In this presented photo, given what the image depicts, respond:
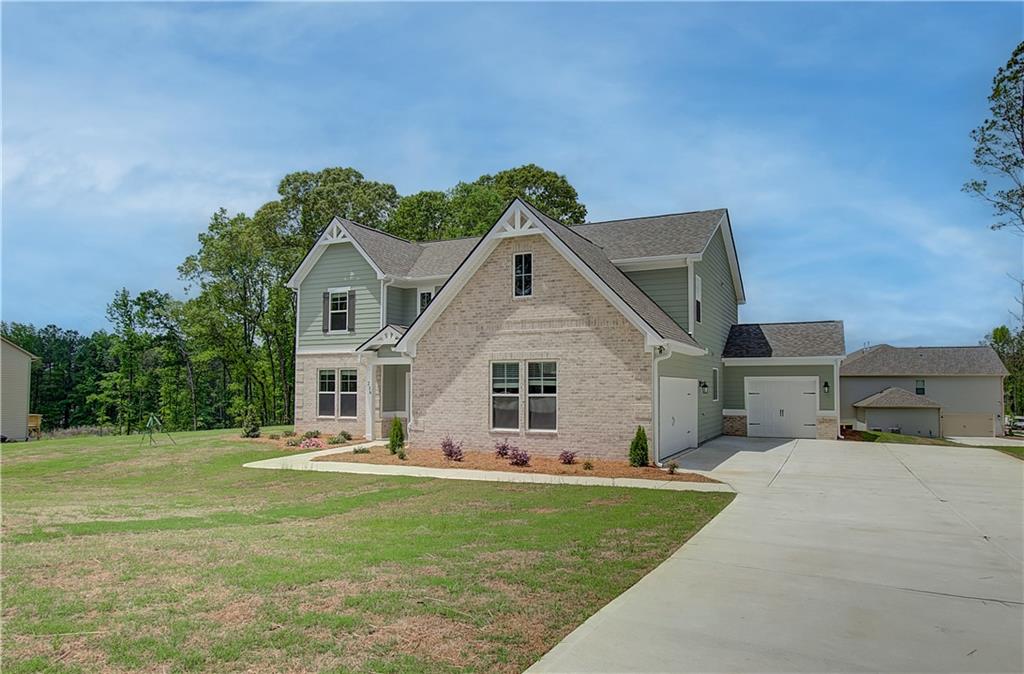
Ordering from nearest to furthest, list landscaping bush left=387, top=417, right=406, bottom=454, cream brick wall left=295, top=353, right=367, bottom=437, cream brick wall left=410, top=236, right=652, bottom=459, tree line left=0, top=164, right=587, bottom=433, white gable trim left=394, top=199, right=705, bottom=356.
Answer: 1. white gable trim left=394, top=199, right=705, bottom=356
2. cream brick wall left=410, top=236, right=652, bottom=459
3. landscaping bush left=387, top=417, right=406, bottom=454
4. cream brick wall left=295, top=353, right=367, bottom=437
5. tree line left=0, top=164, right=587, bottom=433

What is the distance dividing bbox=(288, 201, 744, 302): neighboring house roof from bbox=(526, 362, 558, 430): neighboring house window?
4.70 metres

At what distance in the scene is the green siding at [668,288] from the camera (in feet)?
68.1

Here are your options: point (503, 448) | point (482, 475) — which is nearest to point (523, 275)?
point (503, 448)

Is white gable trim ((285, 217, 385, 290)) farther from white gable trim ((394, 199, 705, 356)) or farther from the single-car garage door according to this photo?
the single-car garage door

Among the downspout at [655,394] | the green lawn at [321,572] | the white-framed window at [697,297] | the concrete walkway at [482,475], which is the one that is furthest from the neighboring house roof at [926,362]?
the green lawn at [321,572]

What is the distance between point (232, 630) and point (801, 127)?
1534 centimetres

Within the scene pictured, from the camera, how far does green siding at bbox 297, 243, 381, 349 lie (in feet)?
81.6

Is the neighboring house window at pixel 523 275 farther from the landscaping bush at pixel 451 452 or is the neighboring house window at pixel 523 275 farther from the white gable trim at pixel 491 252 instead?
the landscaping bush at pixel 451 452

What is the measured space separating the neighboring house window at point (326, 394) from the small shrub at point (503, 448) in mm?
9102

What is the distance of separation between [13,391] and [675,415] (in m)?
A: 34.6

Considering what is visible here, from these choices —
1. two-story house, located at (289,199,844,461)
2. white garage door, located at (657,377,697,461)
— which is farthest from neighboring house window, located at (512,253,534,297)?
white garage door, located at (657,377,697,461)

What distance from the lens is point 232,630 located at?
208 inches

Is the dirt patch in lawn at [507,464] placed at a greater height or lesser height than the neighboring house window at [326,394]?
lesser

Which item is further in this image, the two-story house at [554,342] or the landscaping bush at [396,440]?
the landscaping bush at [396,440]
